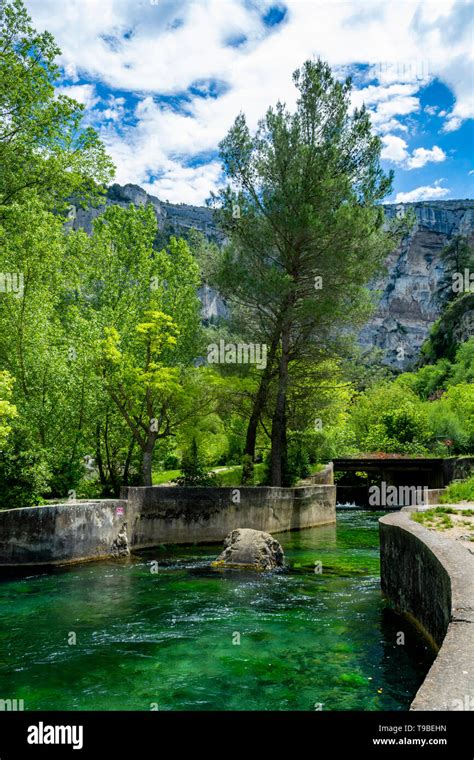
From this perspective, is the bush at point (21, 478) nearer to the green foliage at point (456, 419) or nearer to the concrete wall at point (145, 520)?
the concrete wall at point (145, 520)

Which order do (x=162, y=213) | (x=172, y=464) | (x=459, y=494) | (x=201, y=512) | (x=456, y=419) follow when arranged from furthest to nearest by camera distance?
(x=162, y=213) → (x=456, y=419) → (x=172, y=464) → (x=201, y=512) → (x=459, y=494)

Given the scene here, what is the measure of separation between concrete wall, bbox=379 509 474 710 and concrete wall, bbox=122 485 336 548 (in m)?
8.90

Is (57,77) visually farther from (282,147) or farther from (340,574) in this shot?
(340,574)

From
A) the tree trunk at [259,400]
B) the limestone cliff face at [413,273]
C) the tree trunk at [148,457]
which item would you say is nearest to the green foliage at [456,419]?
the tree trunk at [259,400]

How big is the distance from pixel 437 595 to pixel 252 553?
828 cm

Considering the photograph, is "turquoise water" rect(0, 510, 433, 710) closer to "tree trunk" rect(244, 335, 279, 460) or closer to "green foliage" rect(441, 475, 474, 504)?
"green foliage" rect(441, 475, 474, 504)

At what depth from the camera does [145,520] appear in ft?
63.2

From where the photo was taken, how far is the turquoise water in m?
7.08

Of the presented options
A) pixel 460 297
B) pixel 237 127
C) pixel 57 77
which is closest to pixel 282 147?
pixel 237 127

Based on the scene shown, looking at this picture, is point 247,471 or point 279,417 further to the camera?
point 247,471

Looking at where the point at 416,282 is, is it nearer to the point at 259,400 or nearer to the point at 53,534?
the point at 259,400

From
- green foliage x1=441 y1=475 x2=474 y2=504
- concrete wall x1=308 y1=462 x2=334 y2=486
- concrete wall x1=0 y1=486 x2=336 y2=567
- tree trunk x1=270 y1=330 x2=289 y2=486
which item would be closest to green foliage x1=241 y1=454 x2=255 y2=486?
tree trunk x1=270 y1=330 x2=289 y2=486

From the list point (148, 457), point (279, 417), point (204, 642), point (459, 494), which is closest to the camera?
point (204, 642)

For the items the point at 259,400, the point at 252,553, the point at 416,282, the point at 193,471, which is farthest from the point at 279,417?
the point at 416,282
